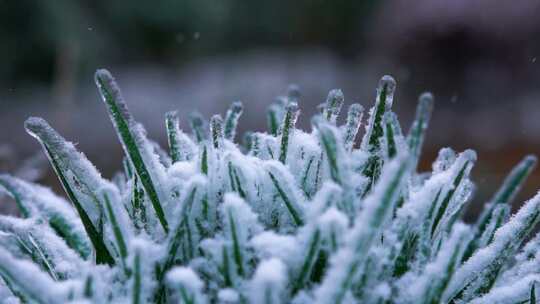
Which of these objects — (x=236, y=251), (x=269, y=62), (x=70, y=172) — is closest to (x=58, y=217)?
(x=70, y=172)

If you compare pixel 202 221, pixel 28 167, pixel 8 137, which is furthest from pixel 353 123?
pixel 8 137

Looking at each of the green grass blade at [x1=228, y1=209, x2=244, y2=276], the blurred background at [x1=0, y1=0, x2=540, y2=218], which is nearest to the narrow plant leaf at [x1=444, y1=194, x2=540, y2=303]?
the green grass blade at [x1=228, y1=209, x2=244, y2=276]

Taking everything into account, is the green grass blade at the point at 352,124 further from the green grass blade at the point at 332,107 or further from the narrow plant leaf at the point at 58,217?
the narrow plant leaf at the point at 58,217

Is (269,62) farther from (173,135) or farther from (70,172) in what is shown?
(70,172)

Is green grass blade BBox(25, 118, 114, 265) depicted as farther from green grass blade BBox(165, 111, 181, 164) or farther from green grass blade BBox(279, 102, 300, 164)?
green grass blade BBox(279, 102, 300, 164)

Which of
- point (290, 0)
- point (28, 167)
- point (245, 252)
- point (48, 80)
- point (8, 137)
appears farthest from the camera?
point (290, 0)

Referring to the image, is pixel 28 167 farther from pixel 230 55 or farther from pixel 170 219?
pixel 230 55
